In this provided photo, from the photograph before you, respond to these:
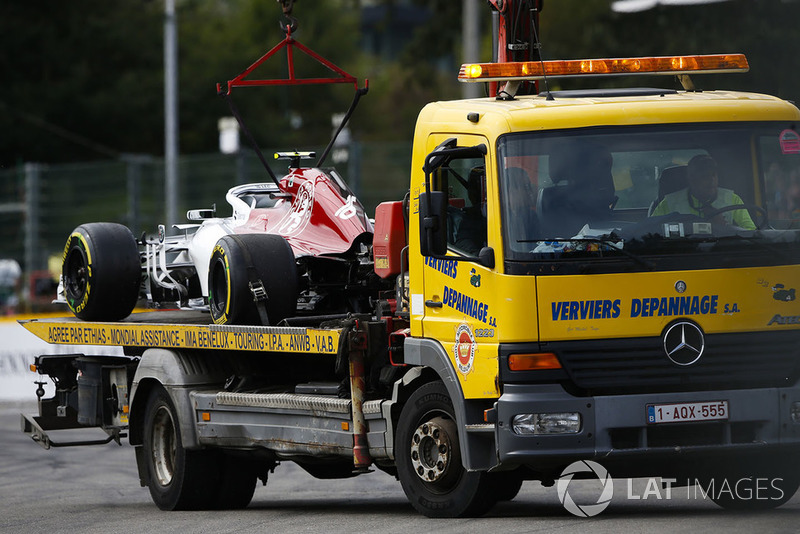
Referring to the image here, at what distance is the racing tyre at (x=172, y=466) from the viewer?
1252 cm

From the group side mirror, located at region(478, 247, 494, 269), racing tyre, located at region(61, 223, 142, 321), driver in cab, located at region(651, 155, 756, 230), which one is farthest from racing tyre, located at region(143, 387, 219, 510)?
driver in cab, located at region(651, 155, 756, 230)

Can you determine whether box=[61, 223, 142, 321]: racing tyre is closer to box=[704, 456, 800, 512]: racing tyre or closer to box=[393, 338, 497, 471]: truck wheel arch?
box=[393, 338, 497, 471]: truck wheel arch

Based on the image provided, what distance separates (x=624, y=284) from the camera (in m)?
9.32

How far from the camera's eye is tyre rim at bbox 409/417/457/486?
10.0 metres

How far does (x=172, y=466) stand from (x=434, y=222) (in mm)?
4111

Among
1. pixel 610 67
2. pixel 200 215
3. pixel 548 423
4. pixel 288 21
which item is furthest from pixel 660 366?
pixel 200 215

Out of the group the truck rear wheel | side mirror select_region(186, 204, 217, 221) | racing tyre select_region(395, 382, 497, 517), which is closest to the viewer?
racing tyre select_region(395, 382, 497, 517)

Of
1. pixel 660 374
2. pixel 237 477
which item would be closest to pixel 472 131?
pixel 660 374

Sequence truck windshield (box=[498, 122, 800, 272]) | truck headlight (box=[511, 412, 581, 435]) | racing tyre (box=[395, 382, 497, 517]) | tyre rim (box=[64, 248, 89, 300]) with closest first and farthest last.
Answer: truck headlight (box=[511, 412, 581, 435]) < truck windshield (box=[498, 122, 800, 272]) < racing tyre (box=[395, 382, 497, 517]) < tyre rim (box=[64, 248, 89, 300])

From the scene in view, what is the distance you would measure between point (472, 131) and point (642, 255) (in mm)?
1295

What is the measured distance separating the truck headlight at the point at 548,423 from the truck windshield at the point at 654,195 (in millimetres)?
874

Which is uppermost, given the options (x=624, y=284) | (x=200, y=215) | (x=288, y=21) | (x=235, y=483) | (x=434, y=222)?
(x=288, y=21)

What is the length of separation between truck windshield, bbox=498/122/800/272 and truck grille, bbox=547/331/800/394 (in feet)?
1.57

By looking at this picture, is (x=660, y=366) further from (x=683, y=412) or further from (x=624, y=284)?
(x=624, y=284)
